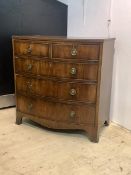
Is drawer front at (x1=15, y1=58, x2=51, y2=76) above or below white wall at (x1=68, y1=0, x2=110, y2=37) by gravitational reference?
below

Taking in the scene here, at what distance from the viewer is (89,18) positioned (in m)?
2.49

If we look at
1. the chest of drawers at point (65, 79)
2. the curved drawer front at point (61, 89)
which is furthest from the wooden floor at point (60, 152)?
the curved drawer front at point (61, 89)

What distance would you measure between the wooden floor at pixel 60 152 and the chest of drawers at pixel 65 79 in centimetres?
12

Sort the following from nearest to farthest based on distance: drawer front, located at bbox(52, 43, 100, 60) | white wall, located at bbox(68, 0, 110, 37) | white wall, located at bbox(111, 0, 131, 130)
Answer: drawer front, located at bbox(52, 43, 100, 60), white wall, located at bbox(111, 0, 131, 130), white wall, located at bbox(68, 0, 110, 37)

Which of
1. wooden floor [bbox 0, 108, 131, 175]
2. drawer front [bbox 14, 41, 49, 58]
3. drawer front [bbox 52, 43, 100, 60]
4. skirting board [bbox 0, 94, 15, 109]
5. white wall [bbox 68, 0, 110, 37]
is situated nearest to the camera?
wooden floor [bbox 0, 108, 131, 175]

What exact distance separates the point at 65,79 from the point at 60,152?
59 cm

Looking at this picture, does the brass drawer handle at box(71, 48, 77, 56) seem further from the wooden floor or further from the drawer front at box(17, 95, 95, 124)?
the wooden floor

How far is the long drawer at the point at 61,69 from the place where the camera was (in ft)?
6.04

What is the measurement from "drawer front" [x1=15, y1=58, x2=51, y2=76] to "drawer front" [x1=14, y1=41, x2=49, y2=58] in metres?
0.06

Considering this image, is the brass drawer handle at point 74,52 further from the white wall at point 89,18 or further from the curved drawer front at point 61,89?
the white wall at point 89,18

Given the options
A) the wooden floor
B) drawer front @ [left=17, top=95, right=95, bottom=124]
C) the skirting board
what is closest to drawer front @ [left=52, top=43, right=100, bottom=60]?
drawer front @ [left=17, top=95, right=95, bottom=124]

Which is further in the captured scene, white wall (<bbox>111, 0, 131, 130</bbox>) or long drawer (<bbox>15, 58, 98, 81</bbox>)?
white wall (<bbox>111, 0, 131, 130</bbox>)

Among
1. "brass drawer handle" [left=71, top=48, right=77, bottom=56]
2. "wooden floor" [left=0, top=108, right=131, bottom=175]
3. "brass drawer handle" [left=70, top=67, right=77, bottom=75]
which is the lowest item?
"wooden floor" [left=0, top=108, right=131, bottom=175]

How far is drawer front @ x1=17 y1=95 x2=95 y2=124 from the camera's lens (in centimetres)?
194
